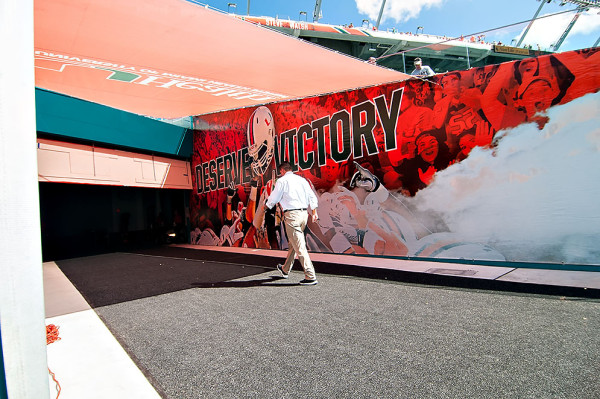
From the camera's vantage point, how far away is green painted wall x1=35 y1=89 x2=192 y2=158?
720 centimetres

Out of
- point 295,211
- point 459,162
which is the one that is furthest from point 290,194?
point 459,162

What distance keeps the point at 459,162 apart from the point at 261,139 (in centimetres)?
467

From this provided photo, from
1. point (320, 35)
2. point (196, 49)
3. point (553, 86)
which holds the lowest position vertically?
point (553, 86)

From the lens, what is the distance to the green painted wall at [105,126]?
284 inches

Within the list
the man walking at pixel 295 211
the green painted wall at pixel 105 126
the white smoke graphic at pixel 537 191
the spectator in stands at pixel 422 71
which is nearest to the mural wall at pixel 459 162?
the white smoke graphic at pixel 537 191

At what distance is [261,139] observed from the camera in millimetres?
8047

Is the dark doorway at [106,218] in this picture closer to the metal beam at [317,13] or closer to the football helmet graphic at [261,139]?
the football helmet graphic at [261,139]

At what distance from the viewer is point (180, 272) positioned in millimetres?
5477

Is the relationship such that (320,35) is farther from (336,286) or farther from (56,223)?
(336,286)

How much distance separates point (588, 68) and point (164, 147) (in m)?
9.42

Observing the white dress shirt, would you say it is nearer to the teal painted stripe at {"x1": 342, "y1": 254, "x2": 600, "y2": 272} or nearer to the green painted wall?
the teal painted stripe at {"x1": 342, "y1": 254, "x2": 600, "y2": 272}

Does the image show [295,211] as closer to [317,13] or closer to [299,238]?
[299,238]

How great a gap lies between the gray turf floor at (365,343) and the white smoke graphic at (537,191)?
1.57 meters

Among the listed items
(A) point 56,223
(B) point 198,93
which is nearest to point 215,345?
(B) point 198,93
